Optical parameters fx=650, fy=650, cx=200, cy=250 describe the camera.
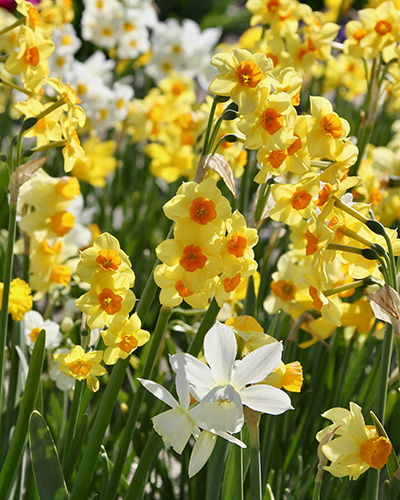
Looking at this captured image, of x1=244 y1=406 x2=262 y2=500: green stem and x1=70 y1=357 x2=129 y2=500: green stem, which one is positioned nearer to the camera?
x1=244 y1=406 x2=262 y2=500: green stem

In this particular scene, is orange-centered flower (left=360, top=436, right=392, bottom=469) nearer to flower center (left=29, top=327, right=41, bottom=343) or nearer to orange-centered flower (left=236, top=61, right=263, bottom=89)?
orange-centered flower (left=236, top=61, right=263, bottom=89)

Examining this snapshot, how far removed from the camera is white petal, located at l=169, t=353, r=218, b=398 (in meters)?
0.77

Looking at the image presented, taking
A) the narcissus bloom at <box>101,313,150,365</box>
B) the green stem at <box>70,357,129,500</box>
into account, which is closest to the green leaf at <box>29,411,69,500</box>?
the green stem at <box>70,357,129,500</box>

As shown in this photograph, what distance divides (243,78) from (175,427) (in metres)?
0.47

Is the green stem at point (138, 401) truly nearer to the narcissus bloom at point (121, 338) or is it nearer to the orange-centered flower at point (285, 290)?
the narcissus bloom at point (121, 338)

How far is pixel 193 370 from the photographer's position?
78 centimetres

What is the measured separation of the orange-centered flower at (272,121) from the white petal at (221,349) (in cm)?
27

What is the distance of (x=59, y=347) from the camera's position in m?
1.44

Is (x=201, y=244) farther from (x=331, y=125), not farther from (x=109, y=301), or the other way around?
(x=331, y=125)

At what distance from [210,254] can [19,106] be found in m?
0.53

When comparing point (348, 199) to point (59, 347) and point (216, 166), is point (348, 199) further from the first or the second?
point (59, 347)

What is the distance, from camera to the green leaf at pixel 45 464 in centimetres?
97

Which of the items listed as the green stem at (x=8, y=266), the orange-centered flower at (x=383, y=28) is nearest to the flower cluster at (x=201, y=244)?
the green stem at (x=8, y=266)

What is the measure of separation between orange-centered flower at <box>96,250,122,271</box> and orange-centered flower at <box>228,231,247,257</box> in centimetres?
16
